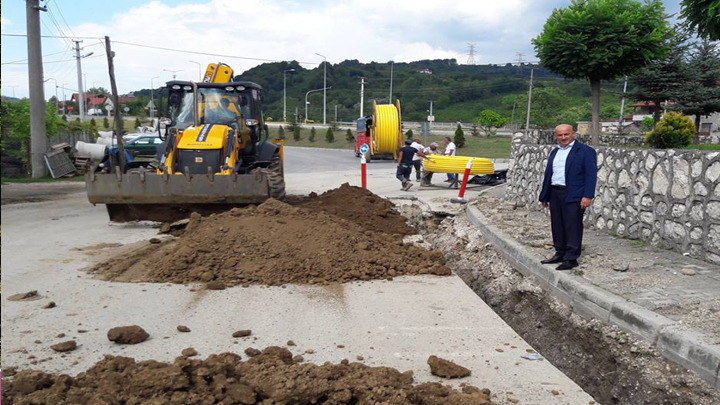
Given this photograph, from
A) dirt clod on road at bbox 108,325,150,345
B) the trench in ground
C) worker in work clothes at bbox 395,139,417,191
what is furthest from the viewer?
worker in work clothes at bbox 395,139,417,191

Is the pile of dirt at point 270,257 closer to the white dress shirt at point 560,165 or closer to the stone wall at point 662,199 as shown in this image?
the white dress shirt at point 560,165

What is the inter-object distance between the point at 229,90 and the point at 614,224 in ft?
26.5

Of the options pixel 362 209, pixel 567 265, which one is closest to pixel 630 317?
pixel 567 265

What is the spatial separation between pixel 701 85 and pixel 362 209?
26.9 metres

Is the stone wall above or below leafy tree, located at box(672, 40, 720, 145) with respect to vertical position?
below

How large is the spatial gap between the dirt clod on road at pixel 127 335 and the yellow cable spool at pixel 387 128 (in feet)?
75.8

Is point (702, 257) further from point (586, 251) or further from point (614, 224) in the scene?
point (614, 224)

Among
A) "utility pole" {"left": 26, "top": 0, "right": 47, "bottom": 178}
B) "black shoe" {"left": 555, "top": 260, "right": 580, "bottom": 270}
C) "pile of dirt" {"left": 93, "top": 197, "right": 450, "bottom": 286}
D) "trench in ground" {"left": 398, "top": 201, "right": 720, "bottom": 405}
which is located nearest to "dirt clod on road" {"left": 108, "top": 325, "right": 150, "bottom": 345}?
"pile of dirt" {"left": 93, "top": 197, "right": 450, "bottom": 286}

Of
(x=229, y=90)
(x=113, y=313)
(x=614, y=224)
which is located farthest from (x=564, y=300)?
(x=229, y=90)

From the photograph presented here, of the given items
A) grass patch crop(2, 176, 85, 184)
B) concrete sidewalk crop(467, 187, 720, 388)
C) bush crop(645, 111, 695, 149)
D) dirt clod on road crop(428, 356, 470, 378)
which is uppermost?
bush crop(645, 111, 695, 149)

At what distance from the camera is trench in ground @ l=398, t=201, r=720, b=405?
3961 mm

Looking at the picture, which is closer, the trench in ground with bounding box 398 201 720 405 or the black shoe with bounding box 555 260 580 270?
the trench in ground with bounding box 398 201 720 405

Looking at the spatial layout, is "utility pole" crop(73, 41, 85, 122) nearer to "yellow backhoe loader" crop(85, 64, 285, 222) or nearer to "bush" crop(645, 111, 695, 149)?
"yellow backhoe loader" crop(85, 64, 285, 222)

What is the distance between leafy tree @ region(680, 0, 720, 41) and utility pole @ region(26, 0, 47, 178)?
18995 millimetres
